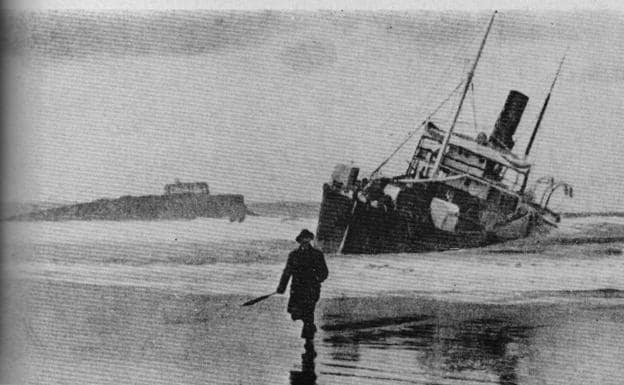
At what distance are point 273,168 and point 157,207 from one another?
0.73m

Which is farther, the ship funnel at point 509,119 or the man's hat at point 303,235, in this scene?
the ship funnel at point 509,119

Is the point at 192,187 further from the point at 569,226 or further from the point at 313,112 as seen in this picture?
the point at 569,226

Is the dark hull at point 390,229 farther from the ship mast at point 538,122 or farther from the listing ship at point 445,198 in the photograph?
the ship mast at point 538,122

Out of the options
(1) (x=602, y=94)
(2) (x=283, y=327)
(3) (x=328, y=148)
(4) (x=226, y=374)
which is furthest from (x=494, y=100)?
(4) (x=226, y=374)

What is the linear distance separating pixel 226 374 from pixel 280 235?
2.81 feet

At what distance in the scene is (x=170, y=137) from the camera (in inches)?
174

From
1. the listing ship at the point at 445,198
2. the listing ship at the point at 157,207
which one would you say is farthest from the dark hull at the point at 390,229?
the listing ship at the point at 157,207

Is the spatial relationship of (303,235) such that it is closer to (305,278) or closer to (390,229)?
(305,278)

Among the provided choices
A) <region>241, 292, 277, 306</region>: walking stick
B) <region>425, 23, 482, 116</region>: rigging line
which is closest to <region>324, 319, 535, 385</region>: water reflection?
<region>241, 292, 277, 306</region>: walking stick

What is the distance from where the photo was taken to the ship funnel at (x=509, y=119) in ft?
14.2

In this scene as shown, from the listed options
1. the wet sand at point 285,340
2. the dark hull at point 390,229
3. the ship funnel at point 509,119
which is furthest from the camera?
the dark hull at point 390,229

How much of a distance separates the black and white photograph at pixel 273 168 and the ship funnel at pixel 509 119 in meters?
0.02

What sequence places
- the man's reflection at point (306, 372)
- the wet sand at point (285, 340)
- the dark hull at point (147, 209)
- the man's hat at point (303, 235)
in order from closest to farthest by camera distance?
the man's reflection at point (306, 372) → the wet sand at point (285, 340) → the man's hat at point (303, 235) → the dark hull at point (147, 209)

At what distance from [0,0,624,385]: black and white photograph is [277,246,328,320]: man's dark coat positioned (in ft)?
0.08
